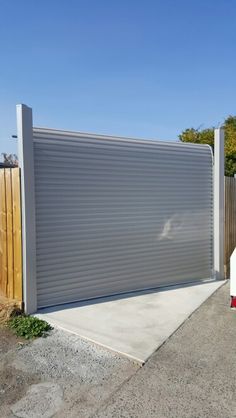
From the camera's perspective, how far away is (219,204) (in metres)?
7.52

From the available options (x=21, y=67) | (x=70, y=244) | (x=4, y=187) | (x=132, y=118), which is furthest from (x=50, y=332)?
(x=132, y=118)

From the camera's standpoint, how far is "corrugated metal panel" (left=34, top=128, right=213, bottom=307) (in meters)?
5.59

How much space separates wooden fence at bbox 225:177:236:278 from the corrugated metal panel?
16.5 inches

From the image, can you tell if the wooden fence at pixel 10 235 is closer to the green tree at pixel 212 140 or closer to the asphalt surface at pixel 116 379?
the asphalt surface at pixel 116 379

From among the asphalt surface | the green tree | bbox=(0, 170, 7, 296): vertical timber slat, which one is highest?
the green tree

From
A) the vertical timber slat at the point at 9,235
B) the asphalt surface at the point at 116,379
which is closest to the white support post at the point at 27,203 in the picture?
the vertical timber slat at the point at 9,235

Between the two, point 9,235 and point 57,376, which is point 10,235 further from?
point 57,376

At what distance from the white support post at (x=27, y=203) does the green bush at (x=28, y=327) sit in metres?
0.34

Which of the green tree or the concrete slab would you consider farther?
the green tree

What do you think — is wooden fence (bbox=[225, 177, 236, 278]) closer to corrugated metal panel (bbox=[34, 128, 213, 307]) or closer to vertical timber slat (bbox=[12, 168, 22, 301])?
corrugated metal panel (bbox=[34, 128, 213, 307])

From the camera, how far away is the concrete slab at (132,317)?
4309 millimetres

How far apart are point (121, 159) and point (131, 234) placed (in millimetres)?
1349

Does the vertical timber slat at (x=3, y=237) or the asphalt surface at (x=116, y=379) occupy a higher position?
the vertical timber slat at (x=3, y=237)

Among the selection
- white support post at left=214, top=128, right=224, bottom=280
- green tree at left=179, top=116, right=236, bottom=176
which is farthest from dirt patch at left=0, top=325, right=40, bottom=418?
green tree at left=179, top=116, right=236, bottom=176
